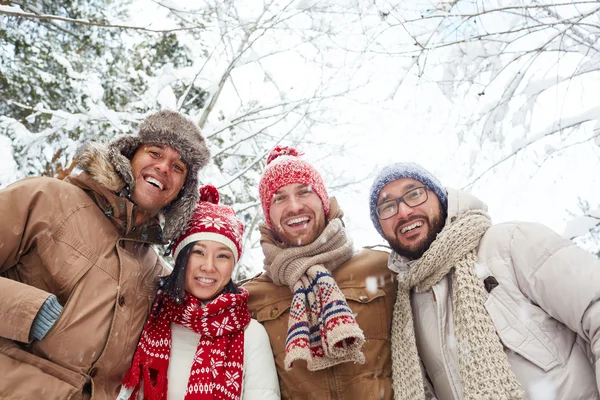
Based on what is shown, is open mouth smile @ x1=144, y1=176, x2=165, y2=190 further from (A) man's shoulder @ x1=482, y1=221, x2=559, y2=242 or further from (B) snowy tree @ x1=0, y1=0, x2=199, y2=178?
(B) snowy tree @ x1=0, y1=0, x2=199, y2=178

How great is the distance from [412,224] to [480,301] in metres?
0.61

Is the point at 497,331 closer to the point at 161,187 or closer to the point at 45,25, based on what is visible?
the point at 161,187

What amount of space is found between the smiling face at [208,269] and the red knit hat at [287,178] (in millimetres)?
561

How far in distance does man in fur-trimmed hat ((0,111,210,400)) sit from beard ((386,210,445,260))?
4.70 ft

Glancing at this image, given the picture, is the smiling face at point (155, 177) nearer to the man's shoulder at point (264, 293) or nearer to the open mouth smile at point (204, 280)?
the open mouth smile at point (204, 280)

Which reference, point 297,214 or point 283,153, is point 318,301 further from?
point 283,153

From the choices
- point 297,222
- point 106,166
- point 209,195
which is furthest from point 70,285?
point 297,222

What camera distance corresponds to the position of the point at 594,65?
3127mm

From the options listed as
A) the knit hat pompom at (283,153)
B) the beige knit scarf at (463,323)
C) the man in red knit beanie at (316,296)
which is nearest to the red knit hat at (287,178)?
the man in red knit beanie at (316,296)

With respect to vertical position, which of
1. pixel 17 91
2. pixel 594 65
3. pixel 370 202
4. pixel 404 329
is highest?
pixel 17 91

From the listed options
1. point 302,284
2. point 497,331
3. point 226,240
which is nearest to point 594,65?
point 497,331

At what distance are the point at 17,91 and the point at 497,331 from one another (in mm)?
7917

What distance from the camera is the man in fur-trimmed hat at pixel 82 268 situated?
5.87ft

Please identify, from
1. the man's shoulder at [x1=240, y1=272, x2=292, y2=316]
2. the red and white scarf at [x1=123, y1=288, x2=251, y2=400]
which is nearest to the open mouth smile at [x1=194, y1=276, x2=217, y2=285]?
the red and white scarf at [x1=123, y1=288, x2=251, y2=400]
